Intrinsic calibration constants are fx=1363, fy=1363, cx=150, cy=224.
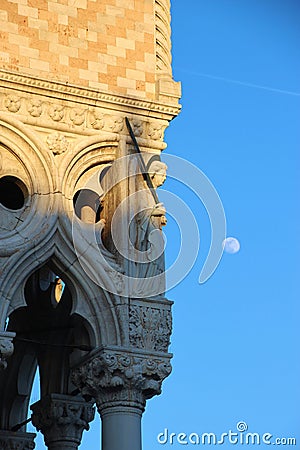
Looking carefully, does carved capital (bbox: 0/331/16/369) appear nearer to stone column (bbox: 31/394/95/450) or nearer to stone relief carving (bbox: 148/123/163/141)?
stone column (bbox: 31/394/95/450)

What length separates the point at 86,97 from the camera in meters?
24.1

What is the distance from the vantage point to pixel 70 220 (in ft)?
76.8

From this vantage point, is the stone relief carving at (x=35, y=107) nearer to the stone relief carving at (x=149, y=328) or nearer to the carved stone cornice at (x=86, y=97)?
the carved stone cornice at (x=86, y=97)

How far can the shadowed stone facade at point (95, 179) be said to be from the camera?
75.4 feet

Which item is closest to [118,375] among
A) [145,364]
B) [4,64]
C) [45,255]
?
[145,364]

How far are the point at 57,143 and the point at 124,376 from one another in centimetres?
422

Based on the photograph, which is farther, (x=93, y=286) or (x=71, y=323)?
(x=71, y=323)

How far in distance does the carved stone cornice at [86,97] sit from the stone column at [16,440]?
7.85 meters

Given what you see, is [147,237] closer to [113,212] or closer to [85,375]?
[113,212]

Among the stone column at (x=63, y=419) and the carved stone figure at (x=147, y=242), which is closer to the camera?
the carved stone figure at (x=147, y=242)

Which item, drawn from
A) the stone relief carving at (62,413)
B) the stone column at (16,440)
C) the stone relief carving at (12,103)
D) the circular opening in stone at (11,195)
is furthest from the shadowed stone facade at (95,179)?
the stone column at (16,440)

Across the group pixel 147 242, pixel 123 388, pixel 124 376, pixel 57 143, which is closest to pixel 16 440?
pixel 123 388

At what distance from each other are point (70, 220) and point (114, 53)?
3391 millimetres

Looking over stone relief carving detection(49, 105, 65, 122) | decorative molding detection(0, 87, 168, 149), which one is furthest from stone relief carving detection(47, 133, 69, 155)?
stone relief carving detection(49, 105, 65, 122)
